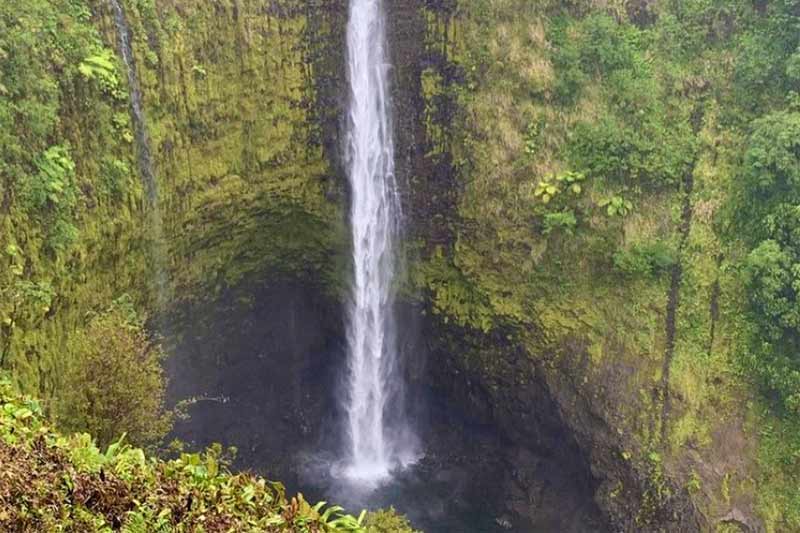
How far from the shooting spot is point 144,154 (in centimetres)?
1362

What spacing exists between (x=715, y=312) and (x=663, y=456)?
3082 millimetres

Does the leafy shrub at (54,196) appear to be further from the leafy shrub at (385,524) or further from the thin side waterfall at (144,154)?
the leafy shrub at (385,524)

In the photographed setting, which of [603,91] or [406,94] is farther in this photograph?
[406,94]

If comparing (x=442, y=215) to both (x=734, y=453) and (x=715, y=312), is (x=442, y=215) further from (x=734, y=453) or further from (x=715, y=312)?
(x=734, y=453)

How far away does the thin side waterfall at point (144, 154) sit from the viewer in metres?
13.2

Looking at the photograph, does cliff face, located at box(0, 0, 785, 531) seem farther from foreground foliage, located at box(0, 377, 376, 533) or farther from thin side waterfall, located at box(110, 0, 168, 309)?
foreground foliage, located at box(0, 377, 376, 533)

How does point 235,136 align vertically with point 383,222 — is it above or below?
above

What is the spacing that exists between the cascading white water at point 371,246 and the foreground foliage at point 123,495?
12.5 metres

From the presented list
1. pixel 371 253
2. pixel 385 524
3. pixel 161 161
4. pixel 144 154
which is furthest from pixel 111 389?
pixel 371 253

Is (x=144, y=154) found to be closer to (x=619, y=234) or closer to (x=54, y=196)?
(x=54, y=196)

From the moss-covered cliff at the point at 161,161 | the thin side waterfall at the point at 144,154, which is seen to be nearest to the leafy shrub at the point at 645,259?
the moss-covered cliff at the point at 161,161

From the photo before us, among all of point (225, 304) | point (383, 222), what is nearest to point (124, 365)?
point (225, 304)

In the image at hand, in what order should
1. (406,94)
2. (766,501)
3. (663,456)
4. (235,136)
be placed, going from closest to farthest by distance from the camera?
(766,501) < (663,456) < (235,136) < (406,94)

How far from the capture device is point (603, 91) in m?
15.8
